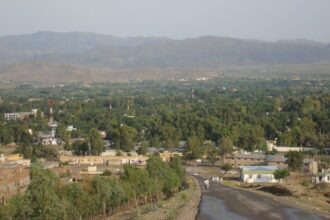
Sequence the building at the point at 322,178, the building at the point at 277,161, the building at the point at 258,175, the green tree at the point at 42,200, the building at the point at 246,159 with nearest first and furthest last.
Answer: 1. the green tree at the point at 42,200
2. the building at the point at 322,178
3. the building at the point at 258,175
4. the building at the point at 277,161
5. the building at the point at 246,159

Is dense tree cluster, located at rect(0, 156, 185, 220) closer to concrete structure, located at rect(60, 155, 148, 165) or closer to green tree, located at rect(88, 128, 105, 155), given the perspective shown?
concrete structure, located at rect(60, 155, 148, 165)

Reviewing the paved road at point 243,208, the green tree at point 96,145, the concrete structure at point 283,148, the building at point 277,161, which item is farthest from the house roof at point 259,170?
the green tree at point 96,145

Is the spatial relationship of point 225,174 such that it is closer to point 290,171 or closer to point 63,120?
point 290,171

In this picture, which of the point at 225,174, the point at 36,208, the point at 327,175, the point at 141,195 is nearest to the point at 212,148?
the point at 225,174

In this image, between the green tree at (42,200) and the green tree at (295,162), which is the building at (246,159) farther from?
the green tree at (42,200)

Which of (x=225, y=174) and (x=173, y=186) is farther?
(x=225, y=174)

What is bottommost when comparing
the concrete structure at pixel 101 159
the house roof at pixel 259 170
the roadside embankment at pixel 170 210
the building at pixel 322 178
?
the concrete structure at pixel 101 159
